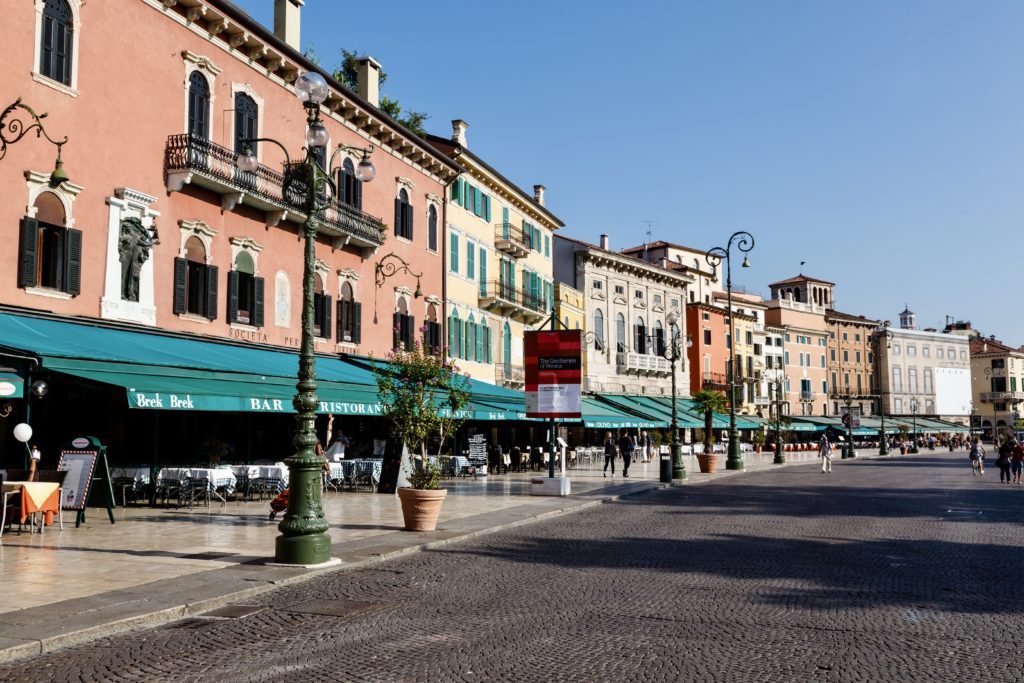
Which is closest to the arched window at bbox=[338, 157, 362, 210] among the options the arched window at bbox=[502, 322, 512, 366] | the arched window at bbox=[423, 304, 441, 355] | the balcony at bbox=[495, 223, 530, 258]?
the arched window at bbox=[423, 304, 441, 355]

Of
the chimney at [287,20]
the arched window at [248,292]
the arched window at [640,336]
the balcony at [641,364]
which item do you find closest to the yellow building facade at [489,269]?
the chimney at [287,20]

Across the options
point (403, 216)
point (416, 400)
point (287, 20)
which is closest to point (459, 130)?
point (403, 216)

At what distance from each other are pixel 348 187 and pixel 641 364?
102ft

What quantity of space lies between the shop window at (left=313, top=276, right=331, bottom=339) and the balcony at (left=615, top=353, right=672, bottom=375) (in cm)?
Result: 3029

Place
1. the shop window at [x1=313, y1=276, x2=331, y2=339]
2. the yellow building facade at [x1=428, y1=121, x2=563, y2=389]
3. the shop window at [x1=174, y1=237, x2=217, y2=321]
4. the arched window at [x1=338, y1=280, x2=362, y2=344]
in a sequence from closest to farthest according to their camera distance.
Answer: the shop window at [x1=174, y1=237, x2=217, y2=321], the shop window at [x1=313, y1=276, x2=331, y2=339], the arched window at [x1=338, y1=280, x2=362, y2=344], the yellow building facade at [x1=428, y1=121, x2=563, y2=389]

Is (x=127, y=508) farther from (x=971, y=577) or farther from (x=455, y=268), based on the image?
(x=455, y=268)

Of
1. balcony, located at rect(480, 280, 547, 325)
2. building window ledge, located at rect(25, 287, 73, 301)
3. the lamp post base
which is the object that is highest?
balcony, located at rect(480, 280, 547, 325)

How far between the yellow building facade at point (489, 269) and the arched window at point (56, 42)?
17.7m

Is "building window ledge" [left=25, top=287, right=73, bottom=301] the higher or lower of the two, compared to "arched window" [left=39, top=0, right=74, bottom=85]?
lower

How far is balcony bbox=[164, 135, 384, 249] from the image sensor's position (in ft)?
66.6

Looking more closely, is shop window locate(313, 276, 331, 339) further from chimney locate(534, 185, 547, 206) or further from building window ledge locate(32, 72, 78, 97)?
chimney locate(534, 185, 547, 206)

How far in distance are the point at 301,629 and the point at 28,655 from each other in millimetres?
1978

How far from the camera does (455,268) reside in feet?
115

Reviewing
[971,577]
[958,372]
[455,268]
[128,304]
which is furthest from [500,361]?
[958,372]
